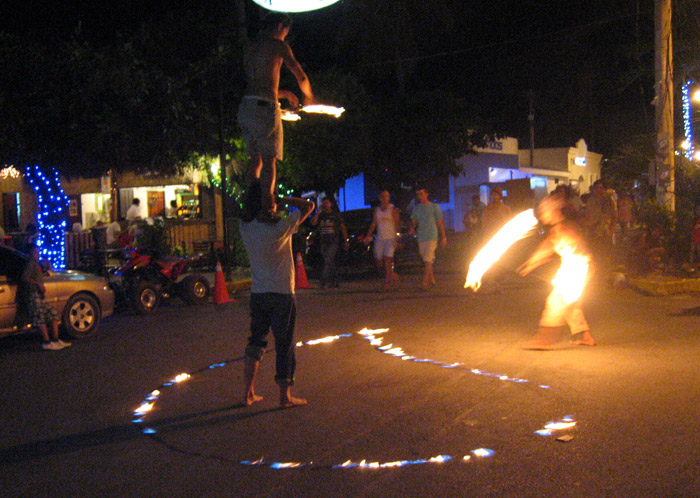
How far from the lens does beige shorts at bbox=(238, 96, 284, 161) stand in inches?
291

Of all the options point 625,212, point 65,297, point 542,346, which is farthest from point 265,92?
point 625,212

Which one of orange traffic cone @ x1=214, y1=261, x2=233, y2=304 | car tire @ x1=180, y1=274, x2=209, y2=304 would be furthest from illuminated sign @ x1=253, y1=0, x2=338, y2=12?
car tire @ x1=180, y1=274, x2=209, y2=304

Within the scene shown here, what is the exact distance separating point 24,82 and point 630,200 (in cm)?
1388

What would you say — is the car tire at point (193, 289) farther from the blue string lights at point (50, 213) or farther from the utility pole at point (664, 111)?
the utility pole at point (664, 111)

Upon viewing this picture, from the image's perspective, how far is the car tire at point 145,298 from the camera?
504 inches

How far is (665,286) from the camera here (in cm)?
1276

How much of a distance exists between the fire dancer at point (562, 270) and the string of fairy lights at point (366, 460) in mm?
1283

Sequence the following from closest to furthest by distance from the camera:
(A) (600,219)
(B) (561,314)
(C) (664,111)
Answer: (B) (561,314), (A) (600,219), (C) (664,111)

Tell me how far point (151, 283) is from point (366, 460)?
907 cm

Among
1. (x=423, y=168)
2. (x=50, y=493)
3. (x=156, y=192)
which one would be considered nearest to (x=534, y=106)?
(x=423, y=168)

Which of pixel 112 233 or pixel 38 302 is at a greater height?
pixel 112 233

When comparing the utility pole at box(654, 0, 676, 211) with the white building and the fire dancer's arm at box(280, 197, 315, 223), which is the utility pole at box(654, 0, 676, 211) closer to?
the fire dancer's arm at box(280, 197, 315, 223)

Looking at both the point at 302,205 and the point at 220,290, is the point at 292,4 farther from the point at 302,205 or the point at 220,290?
the point at 220,290

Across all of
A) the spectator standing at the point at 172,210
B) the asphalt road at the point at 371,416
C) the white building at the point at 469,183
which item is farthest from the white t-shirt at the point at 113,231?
the white building at the point at 469,183
